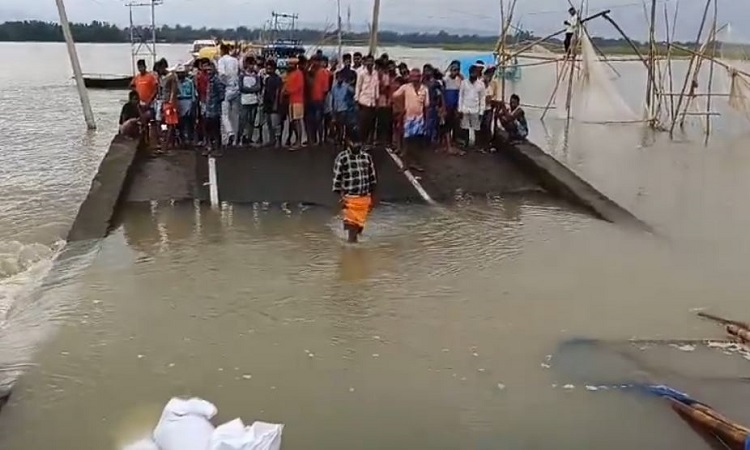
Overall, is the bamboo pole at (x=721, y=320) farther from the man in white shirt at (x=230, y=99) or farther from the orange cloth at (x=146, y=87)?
the orange cloth at (x=146, y=87)

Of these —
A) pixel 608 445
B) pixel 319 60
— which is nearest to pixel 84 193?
pixel 319 60

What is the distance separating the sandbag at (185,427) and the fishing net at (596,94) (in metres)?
17.6

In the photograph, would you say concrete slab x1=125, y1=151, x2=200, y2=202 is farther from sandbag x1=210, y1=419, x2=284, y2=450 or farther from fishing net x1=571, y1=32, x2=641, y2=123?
fishing net x1=571, y1=32, x2=641, y2=123

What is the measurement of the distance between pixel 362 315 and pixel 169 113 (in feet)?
24.0

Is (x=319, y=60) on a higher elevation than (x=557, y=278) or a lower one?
higher

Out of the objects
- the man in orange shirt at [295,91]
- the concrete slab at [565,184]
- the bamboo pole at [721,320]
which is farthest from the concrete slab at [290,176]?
the bamboo pole at [721,320]

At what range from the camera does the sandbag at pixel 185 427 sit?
404 cm

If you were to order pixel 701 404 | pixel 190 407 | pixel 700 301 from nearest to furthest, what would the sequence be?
1. pixel 190 407
2. pixel 701 404
3. pixel 700 301

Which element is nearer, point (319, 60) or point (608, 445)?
point (608, 445)

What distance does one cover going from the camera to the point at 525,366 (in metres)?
5.89

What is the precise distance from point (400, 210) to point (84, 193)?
203 inches

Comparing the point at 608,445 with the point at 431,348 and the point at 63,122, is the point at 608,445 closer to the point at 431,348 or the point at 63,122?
the point at 431,348

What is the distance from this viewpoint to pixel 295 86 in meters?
13.4

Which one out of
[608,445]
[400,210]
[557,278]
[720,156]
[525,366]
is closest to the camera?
[608,445]
